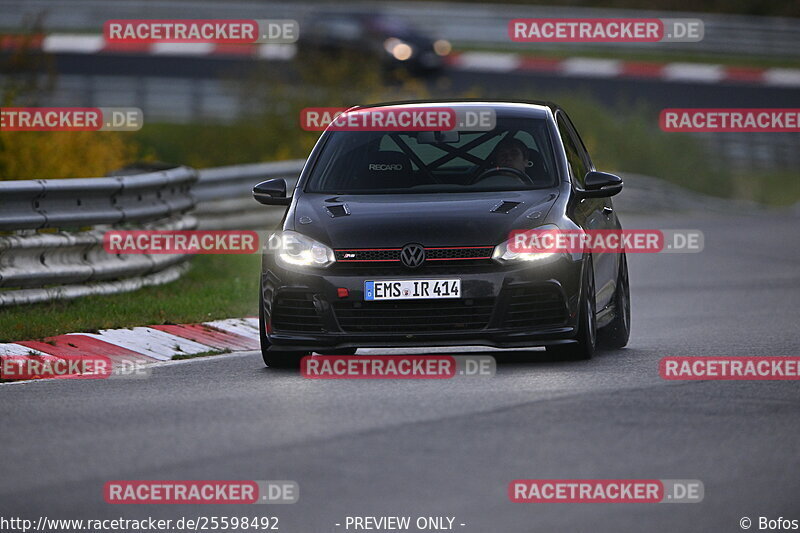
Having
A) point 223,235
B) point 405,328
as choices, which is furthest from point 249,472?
point 223,235

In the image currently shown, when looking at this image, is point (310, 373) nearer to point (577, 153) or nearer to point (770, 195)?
point (577, 153)

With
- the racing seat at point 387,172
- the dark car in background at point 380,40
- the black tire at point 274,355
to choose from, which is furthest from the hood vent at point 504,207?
the dark car in background at point 380,40

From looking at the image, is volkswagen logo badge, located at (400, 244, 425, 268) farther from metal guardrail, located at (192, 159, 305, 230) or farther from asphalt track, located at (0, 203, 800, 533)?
metal guardrail, located at (192, 159, 305, 230)

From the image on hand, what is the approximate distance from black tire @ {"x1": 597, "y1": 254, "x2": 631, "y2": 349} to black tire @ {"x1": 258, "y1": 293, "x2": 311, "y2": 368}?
86.7 inches

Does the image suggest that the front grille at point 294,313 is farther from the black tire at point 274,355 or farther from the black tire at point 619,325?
the black tire at point 619,325

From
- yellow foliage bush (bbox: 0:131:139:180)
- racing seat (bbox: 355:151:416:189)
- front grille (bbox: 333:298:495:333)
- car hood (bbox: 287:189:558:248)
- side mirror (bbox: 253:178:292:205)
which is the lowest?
front grille (bbox: 333:298:495:333)

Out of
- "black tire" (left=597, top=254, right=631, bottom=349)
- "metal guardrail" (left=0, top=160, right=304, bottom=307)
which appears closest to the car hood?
"black tire" (left=597, top=254, right=631, bottom=349)

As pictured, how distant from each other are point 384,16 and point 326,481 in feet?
127

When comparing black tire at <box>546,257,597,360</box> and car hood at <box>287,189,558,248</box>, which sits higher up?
car hood at <box>287,189,558,248</box>

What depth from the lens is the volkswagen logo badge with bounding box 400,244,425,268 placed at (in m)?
10.1

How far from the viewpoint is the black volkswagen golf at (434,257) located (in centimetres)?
1014

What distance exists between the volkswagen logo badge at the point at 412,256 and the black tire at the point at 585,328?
99 cm

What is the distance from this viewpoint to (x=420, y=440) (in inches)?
308

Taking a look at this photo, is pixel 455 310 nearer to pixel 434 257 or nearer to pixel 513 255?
pixel 434 257
